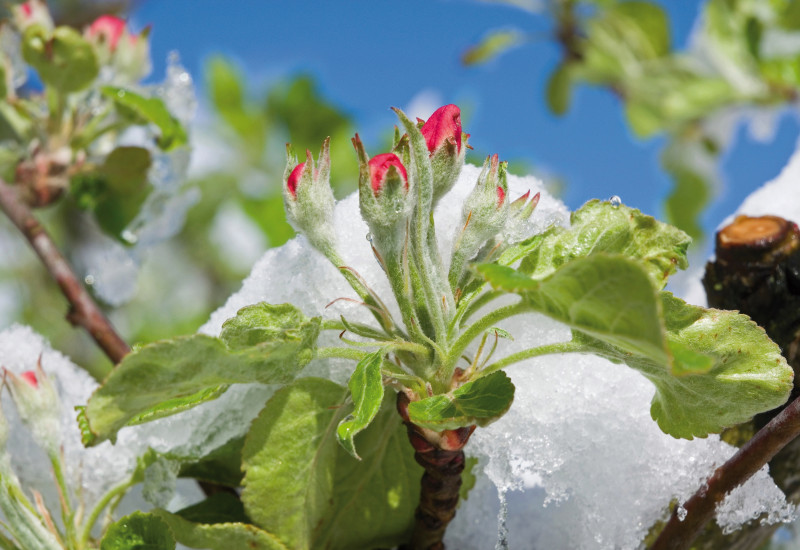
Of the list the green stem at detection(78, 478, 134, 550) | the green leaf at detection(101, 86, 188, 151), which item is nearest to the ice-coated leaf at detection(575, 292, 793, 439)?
the green stem at detection(78, 478, 134, 550)

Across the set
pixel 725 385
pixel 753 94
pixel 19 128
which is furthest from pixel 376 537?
pixel 753 94

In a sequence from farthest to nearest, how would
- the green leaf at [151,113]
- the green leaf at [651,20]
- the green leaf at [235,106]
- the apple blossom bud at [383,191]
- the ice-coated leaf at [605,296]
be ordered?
the green leaf at [235,106] < the green leaf at [651,20] < the green leaf at [151,113] < the apple blossom bud at [383,191] < the ice-coated leaf at [605,296]

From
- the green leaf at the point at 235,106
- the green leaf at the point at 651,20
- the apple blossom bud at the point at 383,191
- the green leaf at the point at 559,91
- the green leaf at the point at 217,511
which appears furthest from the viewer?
the green leaf at the point at 235,106

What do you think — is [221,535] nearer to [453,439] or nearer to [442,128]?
[453,439]

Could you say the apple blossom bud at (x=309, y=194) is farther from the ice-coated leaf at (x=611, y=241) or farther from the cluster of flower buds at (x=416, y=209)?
the ice-coated leaf at (x=611, y=241)

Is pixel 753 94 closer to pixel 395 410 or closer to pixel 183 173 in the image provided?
pixel 183 173

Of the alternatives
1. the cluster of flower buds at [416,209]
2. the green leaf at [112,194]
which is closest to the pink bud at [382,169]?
the cluster of flower buds at [416,209]
